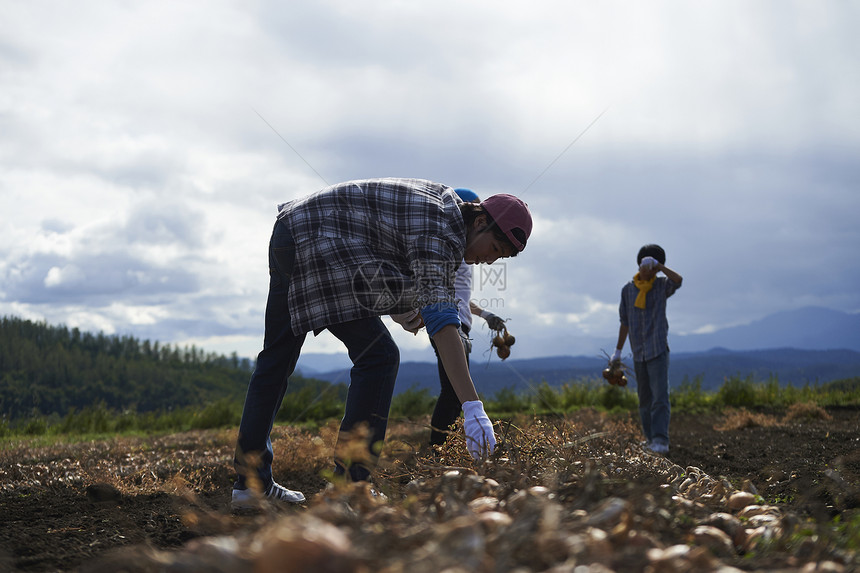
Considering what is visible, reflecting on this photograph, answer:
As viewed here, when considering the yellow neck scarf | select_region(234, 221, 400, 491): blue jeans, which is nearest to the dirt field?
select_region(234, 221, 400, 491): blue jeans

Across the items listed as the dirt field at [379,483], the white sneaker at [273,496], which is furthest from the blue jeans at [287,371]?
the dirt field at [379,483]

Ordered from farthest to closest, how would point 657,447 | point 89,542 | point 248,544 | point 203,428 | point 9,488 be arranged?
point 203,428
point 657,447
point 9,488
point 89,542
point 248,544

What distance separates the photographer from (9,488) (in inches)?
161

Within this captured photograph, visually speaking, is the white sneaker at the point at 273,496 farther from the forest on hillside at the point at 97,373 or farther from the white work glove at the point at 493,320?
the forest on hillside at the point at 97,373

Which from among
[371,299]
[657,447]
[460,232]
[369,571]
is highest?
[460,232]

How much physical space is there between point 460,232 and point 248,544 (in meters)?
2.10

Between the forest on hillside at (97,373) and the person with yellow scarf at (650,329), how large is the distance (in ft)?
38.0

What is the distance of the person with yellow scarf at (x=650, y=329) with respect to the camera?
626 centimetres

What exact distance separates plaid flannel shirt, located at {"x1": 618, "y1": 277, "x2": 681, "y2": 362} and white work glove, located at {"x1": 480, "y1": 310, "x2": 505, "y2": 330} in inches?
82.9

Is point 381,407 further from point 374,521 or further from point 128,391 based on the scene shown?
point 128,391

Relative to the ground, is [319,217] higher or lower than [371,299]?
higher

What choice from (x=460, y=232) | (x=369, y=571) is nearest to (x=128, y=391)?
(x=460, y=232)

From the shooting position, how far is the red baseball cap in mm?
3152

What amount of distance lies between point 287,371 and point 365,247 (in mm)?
912
